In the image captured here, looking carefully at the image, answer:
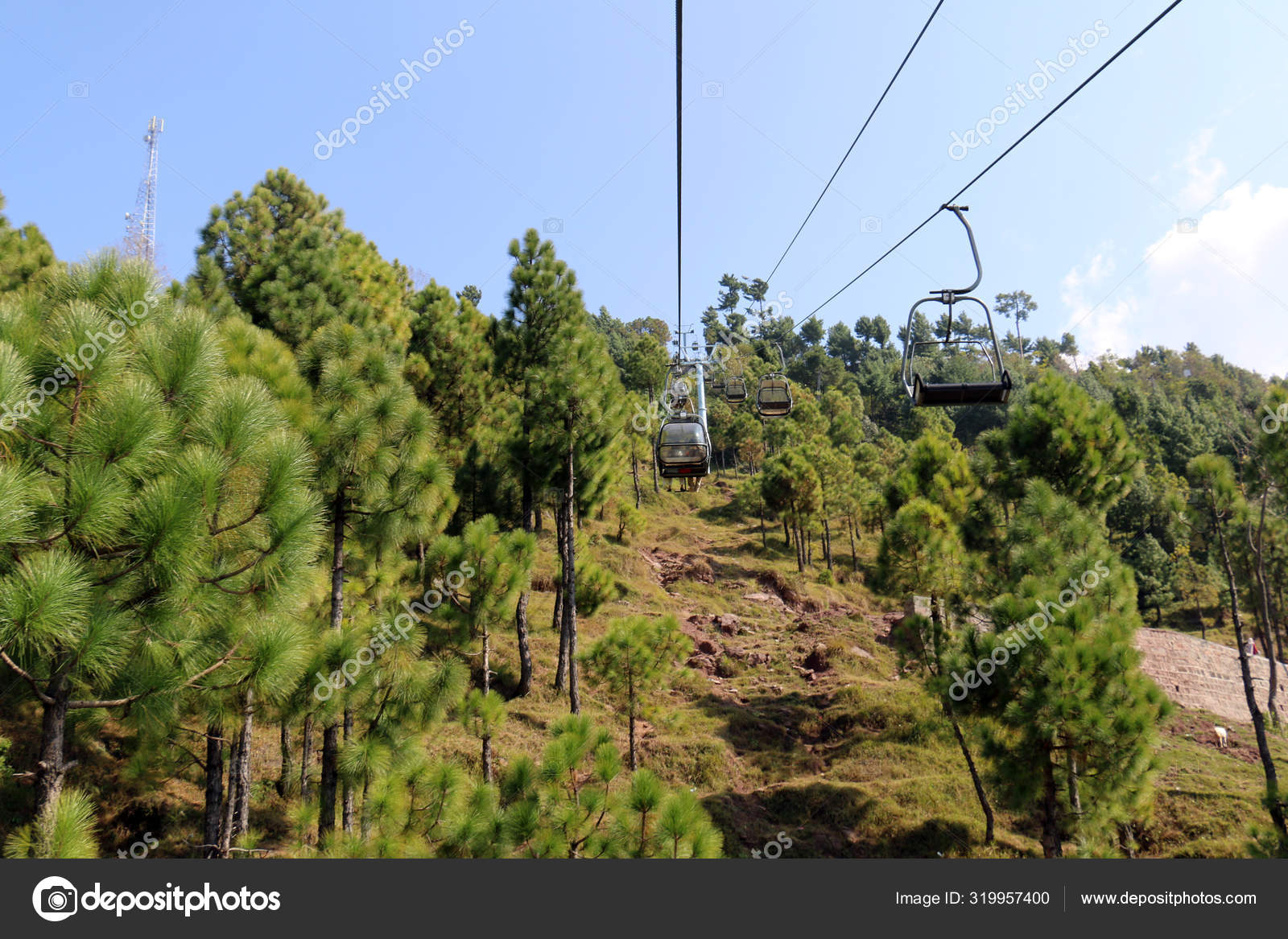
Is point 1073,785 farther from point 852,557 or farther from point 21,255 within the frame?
point 852,557

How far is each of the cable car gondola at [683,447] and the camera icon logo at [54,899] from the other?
26.7 ft

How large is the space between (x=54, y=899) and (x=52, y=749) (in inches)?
25.7

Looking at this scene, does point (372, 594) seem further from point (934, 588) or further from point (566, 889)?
point (934, 588)

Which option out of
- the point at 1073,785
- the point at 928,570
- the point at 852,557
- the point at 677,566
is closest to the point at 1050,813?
the point at 1073,785

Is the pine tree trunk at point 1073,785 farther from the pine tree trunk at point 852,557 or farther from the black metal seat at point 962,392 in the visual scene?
the pine tree trunk at point 852,557

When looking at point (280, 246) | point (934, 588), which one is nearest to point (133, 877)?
point (934, 588)

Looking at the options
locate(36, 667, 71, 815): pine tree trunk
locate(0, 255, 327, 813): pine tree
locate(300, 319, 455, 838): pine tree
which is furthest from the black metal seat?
locate(36, 667, 71, 815): pine tree trunk

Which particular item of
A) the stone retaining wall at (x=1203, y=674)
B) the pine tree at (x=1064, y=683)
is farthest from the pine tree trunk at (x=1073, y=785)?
the stone retaining wall at (x=1203, y=674)

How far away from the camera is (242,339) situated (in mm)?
6148

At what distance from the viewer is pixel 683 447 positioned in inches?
414

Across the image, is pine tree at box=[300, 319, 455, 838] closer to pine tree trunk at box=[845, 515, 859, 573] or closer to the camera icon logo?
the camera icon logo

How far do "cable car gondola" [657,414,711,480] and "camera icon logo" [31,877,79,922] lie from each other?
26.7 feet

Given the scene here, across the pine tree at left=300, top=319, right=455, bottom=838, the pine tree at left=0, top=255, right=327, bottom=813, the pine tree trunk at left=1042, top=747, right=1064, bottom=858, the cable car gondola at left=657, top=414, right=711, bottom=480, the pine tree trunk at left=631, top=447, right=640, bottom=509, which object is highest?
the pine tree trunk at left=631, top=447, right=640, bottom=509

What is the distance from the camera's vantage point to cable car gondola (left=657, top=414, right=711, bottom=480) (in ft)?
34.5
